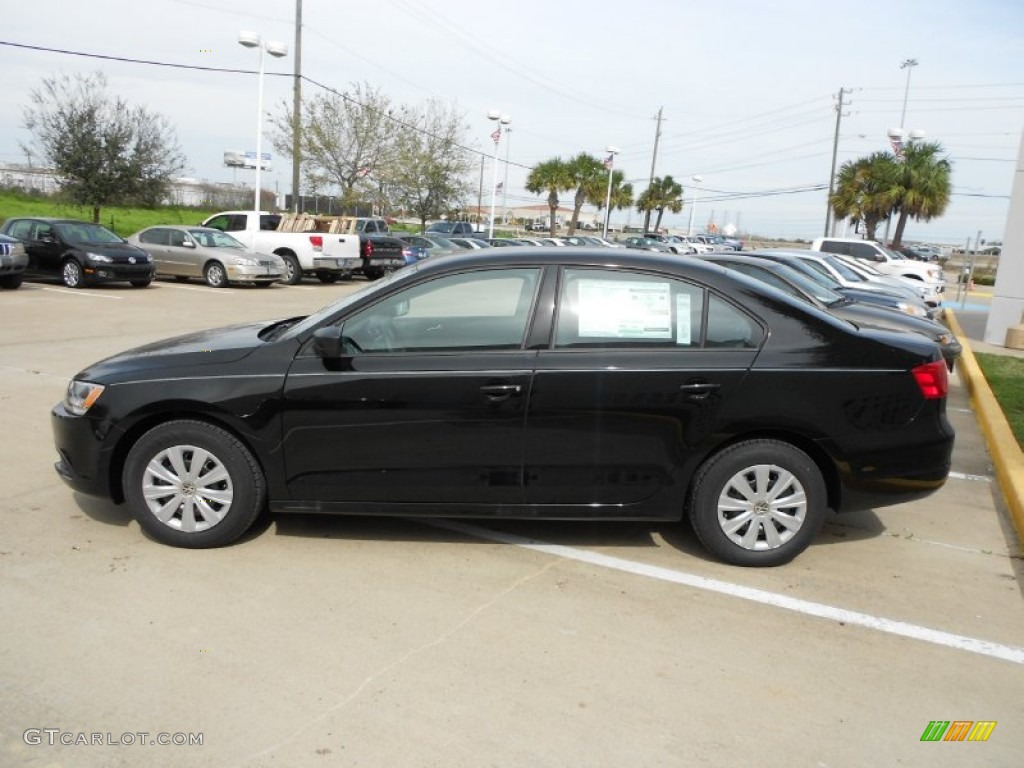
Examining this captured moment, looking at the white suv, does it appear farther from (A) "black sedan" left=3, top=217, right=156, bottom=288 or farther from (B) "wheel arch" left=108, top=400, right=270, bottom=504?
(B) "wheel arch" left=108, top=400, right=270, bottom=504

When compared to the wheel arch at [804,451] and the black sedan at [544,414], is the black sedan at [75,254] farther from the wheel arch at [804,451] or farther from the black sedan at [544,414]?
the wheel arch at [804,451]

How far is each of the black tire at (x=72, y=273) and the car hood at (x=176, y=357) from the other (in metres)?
14.9

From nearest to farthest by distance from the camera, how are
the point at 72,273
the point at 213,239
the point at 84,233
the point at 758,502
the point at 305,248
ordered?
the point at 758,502 < the point at 72,273 < the point at 84,233 < the point at 213,239 < the point at 305,248


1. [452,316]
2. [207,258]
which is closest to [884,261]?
[207,258]

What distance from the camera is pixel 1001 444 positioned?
6.87m

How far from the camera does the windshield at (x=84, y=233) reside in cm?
1809

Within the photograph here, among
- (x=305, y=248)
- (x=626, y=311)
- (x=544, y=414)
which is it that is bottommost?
(x=544, y=414)

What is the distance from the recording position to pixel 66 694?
3.11 meters

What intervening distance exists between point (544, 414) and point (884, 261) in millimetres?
23832

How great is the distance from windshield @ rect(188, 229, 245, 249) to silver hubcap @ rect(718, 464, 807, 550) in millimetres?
18406

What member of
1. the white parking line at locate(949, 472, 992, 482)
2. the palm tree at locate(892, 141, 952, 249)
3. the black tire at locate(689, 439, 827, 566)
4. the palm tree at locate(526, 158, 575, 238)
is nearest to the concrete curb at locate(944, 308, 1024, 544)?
the white parking line at locate(949, 472, 992, 482)

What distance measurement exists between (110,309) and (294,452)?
12183 mm

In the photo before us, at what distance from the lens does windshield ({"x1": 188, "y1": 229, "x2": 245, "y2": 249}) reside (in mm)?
20453

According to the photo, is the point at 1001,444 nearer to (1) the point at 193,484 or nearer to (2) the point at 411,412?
(2) the point at 411,412
